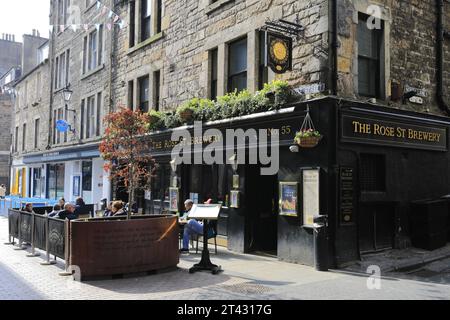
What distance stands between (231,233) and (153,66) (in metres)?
7.25

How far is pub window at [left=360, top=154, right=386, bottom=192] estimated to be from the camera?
1041 cm

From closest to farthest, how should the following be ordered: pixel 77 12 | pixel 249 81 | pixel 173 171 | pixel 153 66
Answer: pixel 249 81 → pixel 173 171 → pixel 153 66 → pixel 77 12

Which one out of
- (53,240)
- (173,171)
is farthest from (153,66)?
(53,240)

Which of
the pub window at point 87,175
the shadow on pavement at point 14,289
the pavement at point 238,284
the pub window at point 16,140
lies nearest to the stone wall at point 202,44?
the pavement at point 238,284

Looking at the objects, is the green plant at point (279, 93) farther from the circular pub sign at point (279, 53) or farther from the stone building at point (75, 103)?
the stone building at point (75, 103)

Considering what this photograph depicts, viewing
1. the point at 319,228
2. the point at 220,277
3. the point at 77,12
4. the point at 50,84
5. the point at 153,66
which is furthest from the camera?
the point at 50,84

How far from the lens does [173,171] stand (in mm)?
14430

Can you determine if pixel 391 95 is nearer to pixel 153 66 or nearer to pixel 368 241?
pixel 368 241

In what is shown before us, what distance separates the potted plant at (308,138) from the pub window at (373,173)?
170 centimetres

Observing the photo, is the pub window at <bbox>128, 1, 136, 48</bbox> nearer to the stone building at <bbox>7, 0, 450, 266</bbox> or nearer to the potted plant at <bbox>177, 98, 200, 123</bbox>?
the stone building at <bbox>7, 0, 450, 266</bbox>

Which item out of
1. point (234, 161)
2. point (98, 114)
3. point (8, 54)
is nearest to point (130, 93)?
point (98, 114)

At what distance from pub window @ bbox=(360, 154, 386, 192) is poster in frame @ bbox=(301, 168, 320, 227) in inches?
60.1

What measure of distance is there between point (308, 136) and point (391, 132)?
2416 millimetres

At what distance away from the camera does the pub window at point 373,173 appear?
34.2 ft
